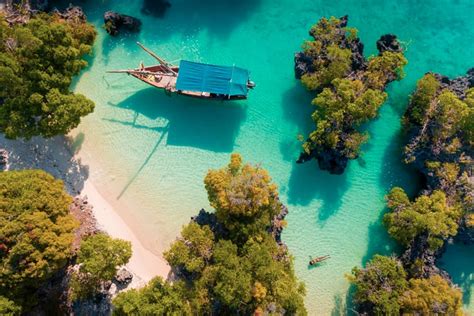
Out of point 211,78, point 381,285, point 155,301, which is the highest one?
point 211,78

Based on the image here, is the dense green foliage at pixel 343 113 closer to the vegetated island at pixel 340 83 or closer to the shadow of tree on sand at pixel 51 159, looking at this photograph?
the vegetated island at pixel 340 83

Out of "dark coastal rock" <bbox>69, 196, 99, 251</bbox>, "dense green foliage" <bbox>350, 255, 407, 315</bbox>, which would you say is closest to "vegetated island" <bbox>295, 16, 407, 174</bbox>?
"dense green foliage" <bbox>350, 255, 407, 315</bbox>

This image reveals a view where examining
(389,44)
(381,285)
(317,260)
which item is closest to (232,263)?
(317,260)

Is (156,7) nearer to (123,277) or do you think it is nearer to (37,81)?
(37,81)

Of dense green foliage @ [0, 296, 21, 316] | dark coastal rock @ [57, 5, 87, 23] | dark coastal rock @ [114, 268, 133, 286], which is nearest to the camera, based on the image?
dense green foliage @ [0, 296, 21, 316]

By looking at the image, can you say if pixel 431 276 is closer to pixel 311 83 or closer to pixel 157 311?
pixel 311 83

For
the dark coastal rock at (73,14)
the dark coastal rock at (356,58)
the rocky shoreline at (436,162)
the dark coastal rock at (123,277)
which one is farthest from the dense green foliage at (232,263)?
the dark coastal rock at (73,14)

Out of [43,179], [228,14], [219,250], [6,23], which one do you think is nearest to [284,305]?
[219,250]

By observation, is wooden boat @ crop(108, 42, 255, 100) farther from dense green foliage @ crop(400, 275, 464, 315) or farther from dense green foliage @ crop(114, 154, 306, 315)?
dense green foliage @ crop(400, 275, 464, 315)
